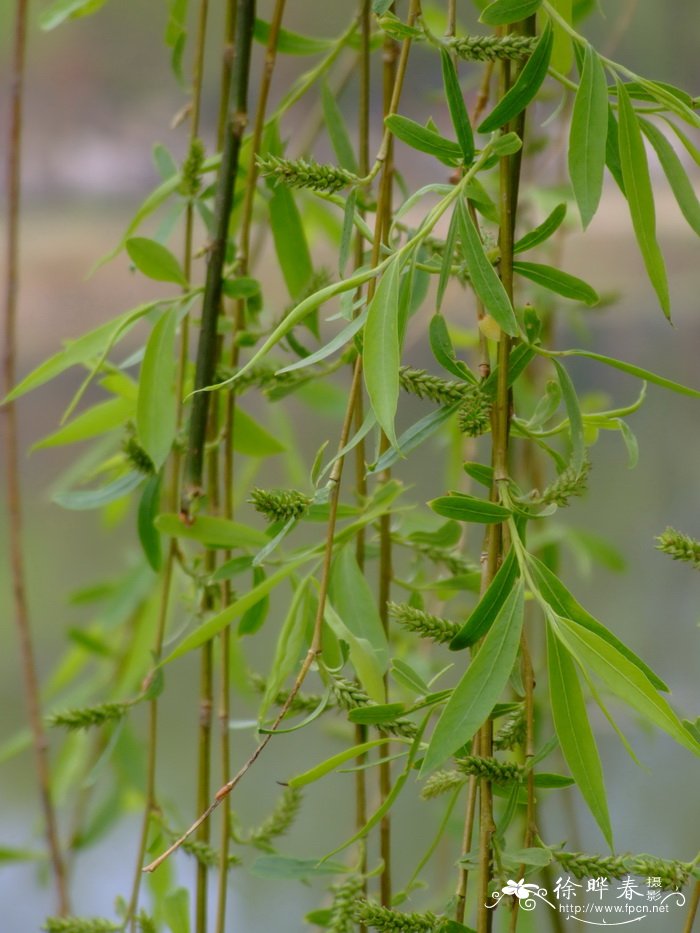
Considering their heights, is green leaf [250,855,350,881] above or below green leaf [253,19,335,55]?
below

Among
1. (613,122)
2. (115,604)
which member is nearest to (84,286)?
(115,604)

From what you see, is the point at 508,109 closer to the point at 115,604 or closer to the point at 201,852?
the point at 201,852

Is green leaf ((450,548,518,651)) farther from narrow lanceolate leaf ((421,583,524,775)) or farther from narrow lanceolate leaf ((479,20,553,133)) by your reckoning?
narrow lanceolate leaf ((479,20,553,133))

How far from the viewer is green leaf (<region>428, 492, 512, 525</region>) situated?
0.83ft

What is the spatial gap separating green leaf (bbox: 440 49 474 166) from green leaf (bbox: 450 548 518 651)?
106 millimetres

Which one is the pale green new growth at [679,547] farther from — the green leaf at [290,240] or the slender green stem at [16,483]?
the slender green stem at [16,483]

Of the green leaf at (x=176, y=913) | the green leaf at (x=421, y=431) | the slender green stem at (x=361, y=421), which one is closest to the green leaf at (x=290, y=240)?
the slender green stem at (x=361, y=421)

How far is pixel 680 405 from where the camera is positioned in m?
0.87

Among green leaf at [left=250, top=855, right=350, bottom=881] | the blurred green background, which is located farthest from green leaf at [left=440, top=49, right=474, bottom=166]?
the blurred green background

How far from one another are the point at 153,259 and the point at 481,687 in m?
0.20

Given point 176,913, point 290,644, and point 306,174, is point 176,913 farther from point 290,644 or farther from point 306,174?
point 306,174

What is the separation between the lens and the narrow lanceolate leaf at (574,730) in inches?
9.6

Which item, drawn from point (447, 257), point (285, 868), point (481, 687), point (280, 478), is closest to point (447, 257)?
point (447, 257)

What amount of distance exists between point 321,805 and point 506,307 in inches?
30.3
